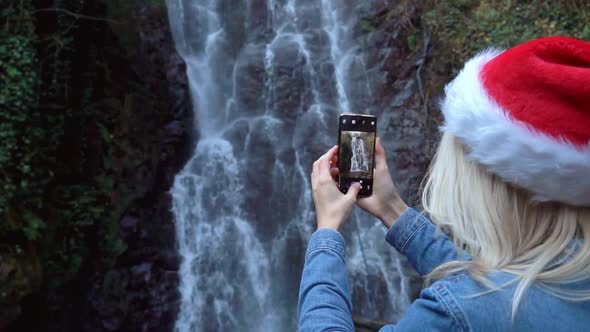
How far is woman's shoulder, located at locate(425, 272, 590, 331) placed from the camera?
88cm

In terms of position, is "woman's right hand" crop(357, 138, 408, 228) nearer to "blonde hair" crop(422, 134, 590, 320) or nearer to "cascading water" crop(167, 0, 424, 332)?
"blonde hair" crop(422, 134, 590, 320)

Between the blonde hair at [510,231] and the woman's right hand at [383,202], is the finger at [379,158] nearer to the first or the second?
the woman's right hand at [383,202]

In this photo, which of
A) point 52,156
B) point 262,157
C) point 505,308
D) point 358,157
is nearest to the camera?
point 505,308

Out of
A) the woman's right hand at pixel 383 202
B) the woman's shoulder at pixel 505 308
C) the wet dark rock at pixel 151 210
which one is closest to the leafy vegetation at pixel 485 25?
the wet dark rock at pixel 151 210

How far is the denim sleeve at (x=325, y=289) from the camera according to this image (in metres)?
1.06

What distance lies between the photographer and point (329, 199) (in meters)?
1.35

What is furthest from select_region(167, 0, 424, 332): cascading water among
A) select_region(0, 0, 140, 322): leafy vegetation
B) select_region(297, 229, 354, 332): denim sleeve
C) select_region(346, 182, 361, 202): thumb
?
select_region(297, 229, 354, 332): denim sleeve

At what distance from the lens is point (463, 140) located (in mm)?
1174

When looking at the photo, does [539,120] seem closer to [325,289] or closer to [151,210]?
[325,289]

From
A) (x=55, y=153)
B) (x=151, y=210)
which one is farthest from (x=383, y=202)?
(x=151, y=210)

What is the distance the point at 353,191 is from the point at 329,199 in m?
0.09

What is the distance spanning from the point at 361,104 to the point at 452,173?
263 inches

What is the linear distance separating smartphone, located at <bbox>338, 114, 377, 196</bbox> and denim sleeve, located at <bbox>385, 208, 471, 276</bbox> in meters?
0.14

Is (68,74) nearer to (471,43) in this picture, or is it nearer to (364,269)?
(364,269)
